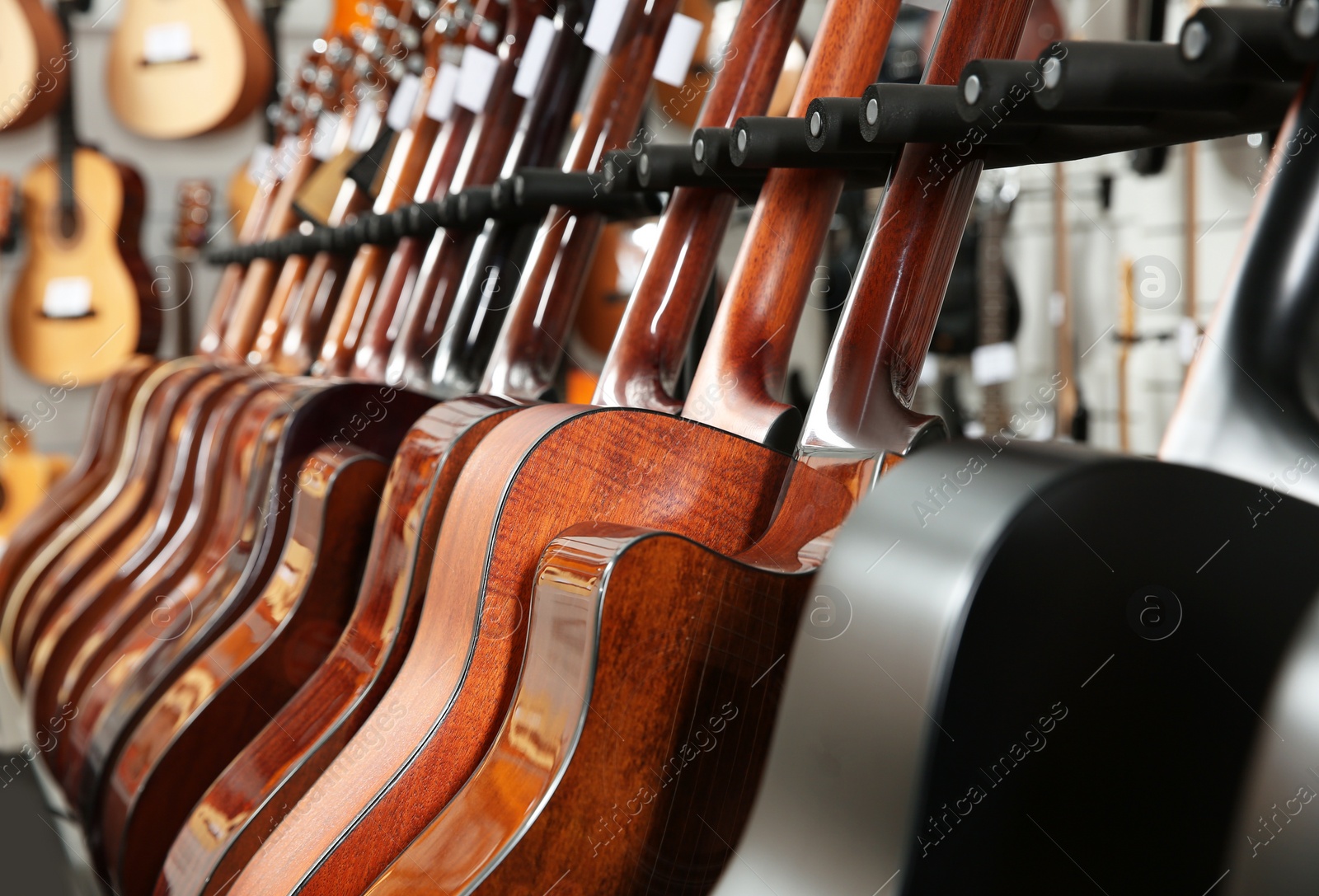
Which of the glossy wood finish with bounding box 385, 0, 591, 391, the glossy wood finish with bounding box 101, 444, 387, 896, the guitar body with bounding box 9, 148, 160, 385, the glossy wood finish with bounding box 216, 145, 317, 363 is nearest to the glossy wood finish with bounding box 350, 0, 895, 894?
the glossy wood finish with bounding box 101, 444, 387, 896

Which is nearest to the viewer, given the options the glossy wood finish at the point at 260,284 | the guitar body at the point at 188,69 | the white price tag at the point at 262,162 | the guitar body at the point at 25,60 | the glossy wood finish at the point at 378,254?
the glossy wood finish at the point at 378,254

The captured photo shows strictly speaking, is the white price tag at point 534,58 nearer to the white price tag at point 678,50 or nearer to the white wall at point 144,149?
the white price tag at point 678,50

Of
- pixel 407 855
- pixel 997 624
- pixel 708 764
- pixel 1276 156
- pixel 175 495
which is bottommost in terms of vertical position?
pixel 175 495

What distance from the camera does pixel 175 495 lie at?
177 centimetres

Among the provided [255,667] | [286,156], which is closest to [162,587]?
[255,667]

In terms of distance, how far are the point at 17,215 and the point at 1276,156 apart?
14.3 ft

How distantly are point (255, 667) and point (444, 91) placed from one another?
1.01 meters

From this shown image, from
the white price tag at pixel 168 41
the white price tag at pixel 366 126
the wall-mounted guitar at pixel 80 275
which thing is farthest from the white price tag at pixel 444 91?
the white price tag at pixel 168 41

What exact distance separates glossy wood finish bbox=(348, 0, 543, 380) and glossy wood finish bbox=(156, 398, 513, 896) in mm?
695

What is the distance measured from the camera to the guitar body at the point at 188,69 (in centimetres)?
412

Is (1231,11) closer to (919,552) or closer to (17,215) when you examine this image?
(919,552)

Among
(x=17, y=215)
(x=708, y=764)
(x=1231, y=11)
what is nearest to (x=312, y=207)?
(x=708, y=764)

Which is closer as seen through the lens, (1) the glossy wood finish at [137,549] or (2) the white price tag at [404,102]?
(1) the glossy wood finish at [137,549]

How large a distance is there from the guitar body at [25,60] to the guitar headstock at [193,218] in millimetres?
553
